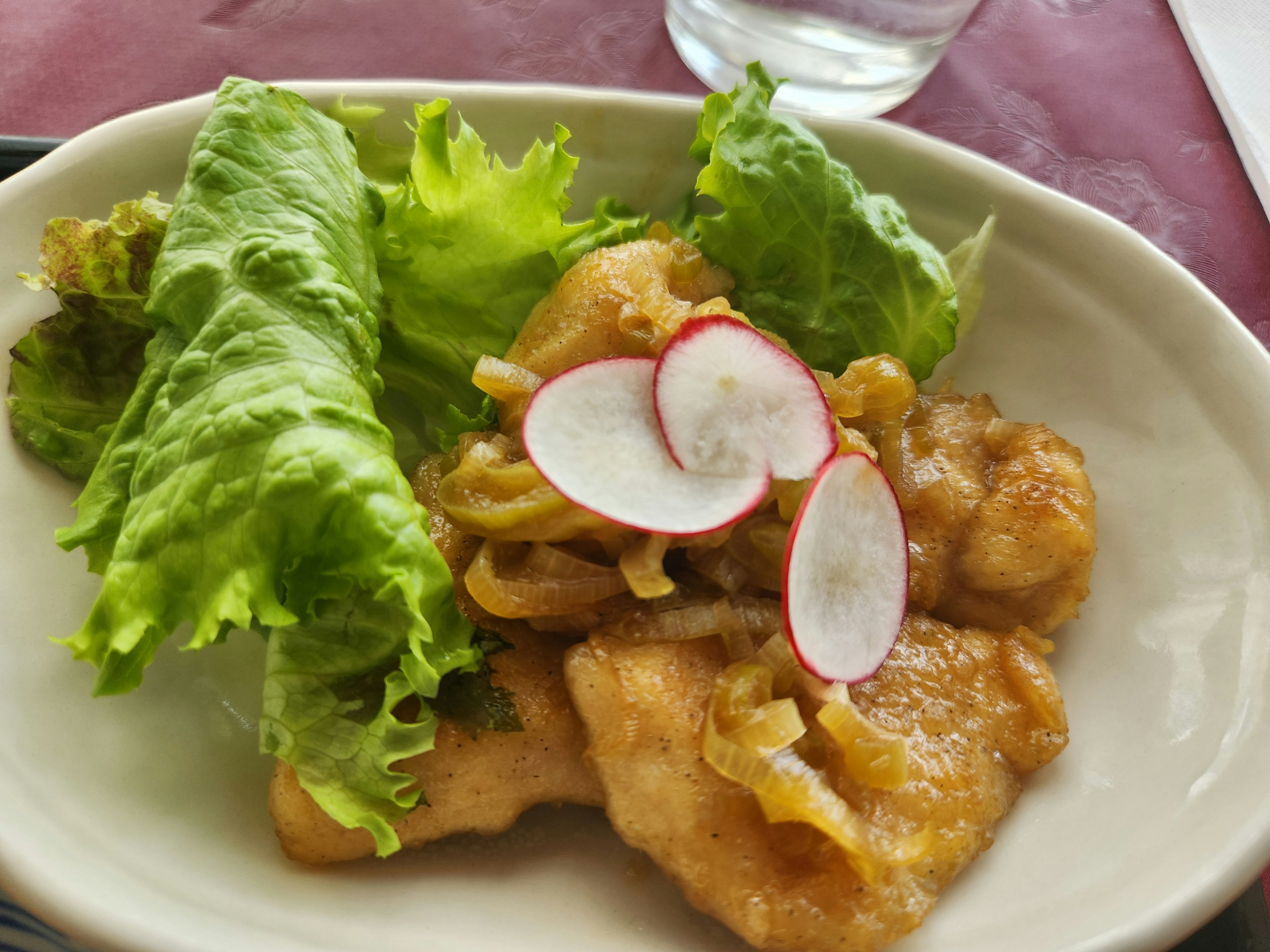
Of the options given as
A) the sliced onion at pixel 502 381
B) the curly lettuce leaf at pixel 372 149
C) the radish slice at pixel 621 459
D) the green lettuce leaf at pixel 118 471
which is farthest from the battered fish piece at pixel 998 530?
the green lettuce leaf at pixel 118 471

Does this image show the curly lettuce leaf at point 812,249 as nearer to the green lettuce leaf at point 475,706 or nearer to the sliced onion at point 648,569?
the sliced onion at point 648,569

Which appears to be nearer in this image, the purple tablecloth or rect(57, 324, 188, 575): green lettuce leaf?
rect(57, 324, 188, 575): green lettuce leaf

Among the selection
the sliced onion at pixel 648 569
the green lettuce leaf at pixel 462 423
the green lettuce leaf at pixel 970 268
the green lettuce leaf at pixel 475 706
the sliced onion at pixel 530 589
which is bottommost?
the green lettuce leaf at pixel 475 706

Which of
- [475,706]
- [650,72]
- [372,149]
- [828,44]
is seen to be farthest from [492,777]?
[650,72]

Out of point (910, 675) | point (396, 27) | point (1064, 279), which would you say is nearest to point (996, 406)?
point (1064, 279)

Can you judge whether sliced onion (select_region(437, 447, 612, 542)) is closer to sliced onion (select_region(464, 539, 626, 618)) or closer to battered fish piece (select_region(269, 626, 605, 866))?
sliced onion (select_region(464, 539, 626, 618))

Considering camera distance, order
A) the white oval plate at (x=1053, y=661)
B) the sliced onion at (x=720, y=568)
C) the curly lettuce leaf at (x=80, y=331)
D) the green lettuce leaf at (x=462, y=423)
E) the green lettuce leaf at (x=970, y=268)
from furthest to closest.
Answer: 1. the green lettuce leaf at (x=970, y=268)
2. the green lettuce leaf at (x=462, y=423)
3. the curly lettuce leaf at (x=80, y=331)
4. the sliced onion at (x=720, y=568)
5. the white oval plate at (x=1053, y=661)

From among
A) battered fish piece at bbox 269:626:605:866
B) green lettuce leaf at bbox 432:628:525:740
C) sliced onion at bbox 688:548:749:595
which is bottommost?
battered fish piece at bbox 269:626:605:866

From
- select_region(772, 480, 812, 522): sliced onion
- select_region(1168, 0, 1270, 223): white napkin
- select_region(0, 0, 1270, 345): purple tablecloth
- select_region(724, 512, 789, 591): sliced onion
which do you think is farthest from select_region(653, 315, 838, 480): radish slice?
select_region(1168, 0, 1270, 223): white napkin
